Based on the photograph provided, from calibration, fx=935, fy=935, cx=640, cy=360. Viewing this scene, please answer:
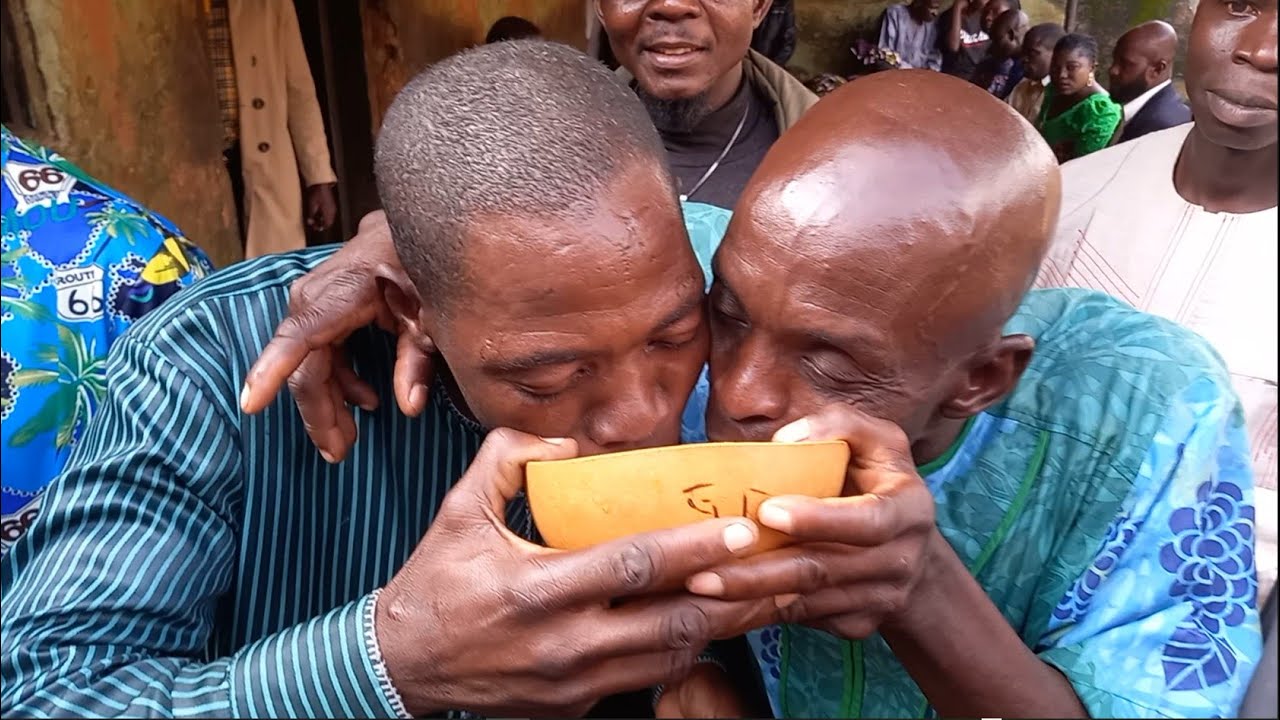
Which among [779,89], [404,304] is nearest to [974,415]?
[404,304]

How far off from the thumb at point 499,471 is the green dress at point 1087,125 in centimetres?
352

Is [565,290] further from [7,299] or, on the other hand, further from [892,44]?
[892,44]

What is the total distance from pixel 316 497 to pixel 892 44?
478 centimetres

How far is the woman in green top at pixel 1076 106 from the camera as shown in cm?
397

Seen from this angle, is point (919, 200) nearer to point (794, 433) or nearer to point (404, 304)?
point (794, 433)

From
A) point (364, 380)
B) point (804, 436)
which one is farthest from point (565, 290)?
point (364, 380)

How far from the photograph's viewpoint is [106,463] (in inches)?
53.5

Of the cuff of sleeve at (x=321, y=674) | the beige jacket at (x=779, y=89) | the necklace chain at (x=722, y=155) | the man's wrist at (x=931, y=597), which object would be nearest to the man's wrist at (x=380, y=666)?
the cuff of sleeve at (x=321, y=674)

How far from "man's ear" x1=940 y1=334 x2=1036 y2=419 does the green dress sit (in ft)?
9.80

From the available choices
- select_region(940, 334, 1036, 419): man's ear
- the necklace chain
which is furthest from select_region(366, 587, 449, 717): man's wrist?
the necklace chain

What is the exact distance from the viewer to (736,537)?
0.97 meters

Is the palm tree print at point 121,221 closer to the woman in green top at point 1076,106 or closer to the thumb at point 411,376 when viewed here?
the thumb at point 411,376

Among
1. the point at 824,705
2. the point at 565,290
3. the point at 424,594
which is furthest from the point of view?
the point at 824,705

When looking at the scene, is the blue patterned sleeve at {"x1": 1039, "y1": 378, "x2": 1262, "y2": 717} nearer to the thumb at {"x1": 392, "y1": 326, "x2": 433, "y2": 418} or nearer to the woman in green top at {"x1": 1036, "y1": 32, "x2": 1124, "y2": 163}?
the thumb at {"x1": 392, "y1": 326, "x2": 433, "y2": 418}
